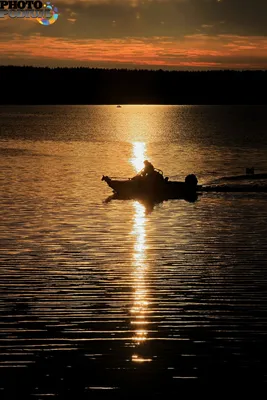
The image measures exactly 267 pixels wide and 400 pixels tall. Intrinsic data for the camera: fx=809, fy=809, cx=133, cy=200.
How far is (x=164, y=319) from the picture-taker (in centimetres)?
1766

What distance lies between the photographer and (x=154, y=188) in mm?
43938

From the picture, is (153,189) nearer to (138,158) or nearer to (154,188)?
(154,188)

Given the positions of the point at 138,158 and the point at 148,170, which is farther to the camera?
the point at 138,158

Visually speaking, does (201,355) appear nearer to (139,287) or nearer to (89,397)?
(89,397)

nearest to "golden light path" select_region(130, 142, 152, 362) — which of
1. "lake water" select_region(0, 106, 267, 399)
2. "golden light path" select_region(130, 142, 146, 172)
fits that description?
"lake water" select_region(0, 106, 267, 399)

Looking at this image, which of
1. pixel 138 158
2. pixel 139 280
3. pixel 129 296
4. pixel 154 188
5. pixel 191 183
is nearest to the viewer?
pixel 129 296

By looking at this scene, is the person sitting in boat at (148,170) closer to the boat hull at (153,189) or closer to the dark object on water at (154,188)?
the dark object on water at (154,188)

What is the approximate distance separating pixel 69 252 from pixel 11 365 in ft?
37.7

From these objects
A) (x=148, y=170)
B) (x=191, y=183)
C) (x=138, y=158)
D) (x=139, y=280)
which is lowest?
(x=138, y=158)

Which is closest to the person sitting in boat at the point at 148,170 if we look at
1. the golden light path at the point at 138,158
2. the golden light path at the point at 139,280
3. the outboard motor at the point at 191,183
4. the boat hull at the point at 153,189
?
the boat hull at the point at 153,189

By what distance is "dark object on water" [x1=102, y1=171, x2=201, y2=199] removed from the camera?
44062mm

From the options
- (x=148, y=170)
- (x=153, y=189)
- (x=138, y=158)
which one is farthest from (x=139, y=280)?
(x=138, y=158)

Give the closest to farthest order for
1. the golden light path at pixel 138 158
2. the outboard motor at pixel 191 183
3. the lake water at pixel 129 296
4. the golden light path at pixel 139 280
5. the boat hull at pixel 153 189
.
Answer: the lake water at pixel 129 296 < the golden light path at pixel 139 280 < the boat hull at pixel 153 189 < the outboard motor at pixel 191 183 < the golden light path at pixel 138 158

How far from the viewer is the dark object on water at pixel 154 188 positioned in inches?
1735
